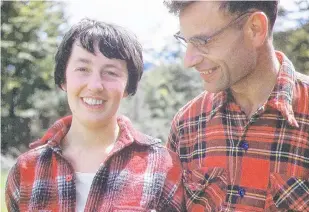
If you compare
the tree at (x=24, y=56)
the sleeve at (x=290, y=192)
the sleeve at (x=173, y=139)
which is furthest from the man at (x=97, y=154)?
the tree at (x=24, y=56)

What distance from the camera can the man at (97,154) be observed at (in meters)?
2.16

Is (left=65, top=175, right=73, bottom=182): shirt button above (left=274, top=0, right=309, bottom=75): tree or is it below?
below

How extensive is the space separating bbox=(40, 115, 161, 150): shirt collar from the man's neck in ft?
1.49

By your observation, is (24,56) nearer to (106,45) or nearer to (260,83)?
(106,45)

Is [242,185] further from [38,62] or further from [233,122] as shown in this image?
[38,62]

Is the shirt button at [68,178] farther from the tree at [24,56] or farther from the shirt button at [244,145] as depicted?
the tree at [24,56]

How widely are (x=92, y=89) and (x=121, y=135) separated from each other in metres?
0.28

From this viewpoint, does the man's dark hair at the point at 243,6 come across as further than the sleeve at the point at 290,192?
Yes

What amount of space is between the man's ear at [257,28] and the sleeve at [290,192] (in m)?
0.55

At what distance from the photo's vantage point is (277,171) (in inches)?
80.7

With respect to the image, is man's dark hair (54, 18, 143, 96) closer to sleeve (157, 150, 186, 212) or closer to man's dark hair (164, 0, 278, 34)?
man's dark hair (164, 0, 278, 34)

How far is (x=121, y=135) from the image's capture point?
2.32 meters

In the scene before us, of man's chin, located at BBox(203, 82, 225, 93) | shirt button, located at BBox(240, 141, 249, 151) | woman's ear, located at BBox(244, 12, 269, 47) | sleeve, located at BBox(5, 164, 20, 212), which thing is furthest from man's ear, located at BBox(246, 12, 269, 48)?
sleeve, located at BBox(5, 164, 20, 212)

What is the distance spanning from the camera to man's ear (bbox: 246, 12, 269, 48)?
2150mm
